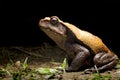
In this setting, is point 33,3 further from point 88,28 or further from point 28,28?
point 88,28

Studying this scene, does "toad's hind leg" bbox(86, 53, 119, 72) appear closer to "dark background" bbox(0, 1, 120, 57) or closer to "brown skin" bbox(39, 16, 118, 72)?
"brown skin" bbox(39, 16, 118, 72)

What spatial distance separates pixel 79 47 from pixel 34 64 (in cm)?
160

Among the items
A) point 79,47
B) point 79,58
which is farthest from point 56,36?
point 79,58

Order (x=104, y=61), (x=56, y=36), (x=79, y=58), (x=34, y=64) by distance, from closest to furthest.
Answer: (x=79, y=58), (x=104, y=61), (x=56, y=36), (x=34, y=64)

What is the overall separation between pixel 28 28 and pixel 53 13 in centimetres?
98

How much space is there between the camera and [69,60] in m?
7.64

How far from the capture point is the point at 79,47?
7.29 meters

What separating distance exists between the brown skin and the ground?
182 millimetres

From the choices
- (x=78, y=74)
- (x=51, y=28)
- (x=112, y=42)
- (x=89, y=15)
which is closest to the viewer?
(x=78, y=74)

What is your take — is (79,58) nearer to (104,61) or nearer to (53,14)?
(104,61)

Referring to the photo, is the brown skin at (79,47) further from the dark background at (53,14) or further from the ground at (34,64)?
the dark background at (53,14)

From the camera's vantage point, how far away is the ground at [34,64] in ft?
22.2

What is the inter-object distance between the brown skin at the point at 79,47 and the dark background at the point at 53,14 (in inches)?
173

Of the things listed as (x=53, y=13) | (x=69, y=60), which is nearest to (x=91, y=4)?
(x=53, y=13)
